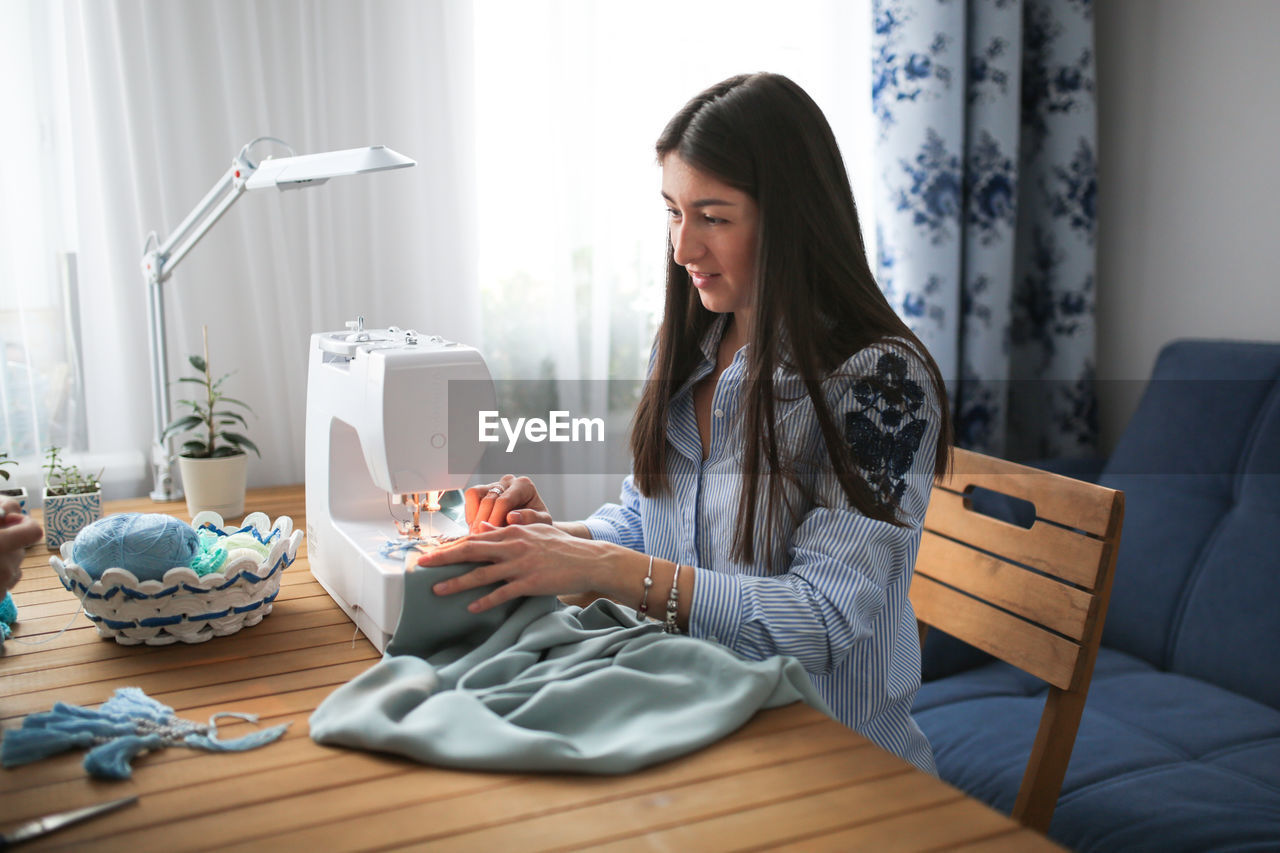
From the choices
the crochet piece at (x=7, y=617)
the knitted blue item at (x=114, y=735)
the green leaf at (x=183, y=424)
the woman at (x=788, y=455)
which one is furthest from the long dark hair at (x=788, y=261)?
the green leaf at (x=183, y=424)

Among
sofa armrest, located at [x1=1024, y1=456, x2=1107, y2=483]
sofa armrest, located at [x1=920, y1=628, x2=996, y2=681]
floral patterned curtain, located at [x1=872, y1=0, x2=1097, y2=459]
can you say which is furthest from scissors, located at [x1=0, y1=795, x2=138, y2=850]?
floral patterned curtain, located at [x1=872, y1=0, x2=1097, y2=459]

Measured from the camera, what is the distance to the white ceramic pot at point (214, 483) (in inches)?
65.9

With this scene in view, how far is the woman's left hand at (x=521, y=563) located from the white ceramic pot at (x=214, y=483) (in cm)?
78

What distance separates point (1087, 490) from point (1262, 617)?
817 mm

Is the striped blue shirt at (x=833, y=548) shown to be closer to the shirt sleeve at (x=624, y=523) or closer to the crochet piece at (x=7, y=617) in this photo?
the shirt sleeve at (x=624, y=523)

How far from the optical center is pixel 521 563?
42.1 inches

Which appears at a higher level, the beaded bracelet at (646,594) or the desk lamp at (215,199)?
the desk lamp at (215,199)

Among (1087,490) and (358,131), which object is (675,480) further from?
(358,131)

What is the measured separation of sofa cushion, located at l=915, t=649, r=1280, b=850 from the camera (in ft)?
4.90

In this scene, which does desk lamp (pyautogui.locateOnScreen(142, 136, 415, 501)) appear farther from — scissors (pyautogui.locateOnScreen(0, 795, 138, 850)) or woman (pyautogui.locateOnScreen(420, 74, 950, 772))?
scissors (pyautogui.locateOnScreen(0, 795, 138, 850))

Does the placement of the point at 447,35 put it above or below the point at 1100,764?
above

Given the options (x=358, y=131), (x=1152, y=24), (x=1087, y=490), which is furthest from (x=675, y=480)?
(x=1152, y=24)

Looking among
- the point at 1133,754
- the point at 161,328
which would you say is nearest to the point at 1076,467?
the point at 1133,754

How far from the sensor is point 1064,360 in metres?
2.73
